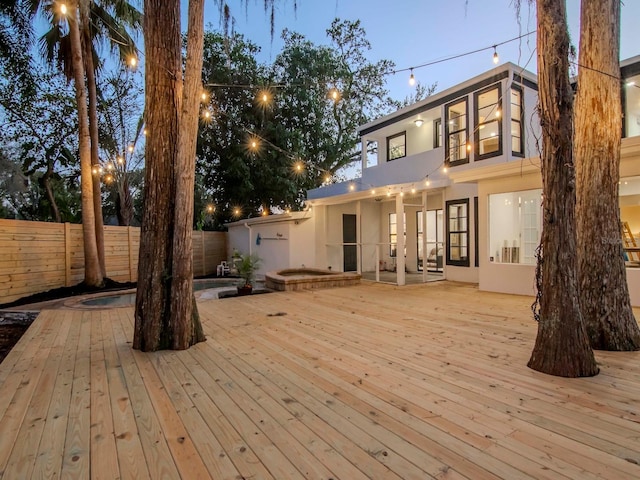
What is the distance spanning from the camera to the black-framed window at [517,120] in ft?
26.9

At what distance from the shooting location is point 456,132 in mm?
9023

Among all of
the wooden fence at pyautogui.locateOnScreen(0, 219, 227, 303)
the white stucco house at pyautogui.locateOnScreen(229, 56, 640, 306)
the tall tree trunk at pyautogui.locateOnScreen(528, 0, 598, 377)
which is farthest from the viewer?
the wooden fence at pyautogui.locateOnScreen(0, 219, 227, 303)

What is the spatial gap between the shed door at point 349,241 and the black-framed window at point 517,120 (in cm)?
498

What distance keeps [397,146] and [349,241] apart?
3.58 metres

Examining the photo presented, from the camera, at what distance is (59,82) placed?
11.7m

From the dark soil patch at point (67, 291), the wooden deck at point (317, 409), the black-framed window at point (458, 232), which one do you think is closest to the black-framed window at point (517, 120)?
the black-framed window at point (458, 232)

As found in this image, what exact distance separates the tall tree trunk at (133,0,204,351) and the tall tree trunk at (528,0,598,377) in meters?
3.55

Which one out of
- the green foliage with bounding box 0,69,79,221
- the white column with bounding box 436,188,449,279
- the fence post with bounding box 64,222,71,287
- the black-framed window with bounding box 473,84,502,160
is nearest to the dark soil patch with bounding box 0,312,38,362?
the fence post with bounding box 64,222,71,287

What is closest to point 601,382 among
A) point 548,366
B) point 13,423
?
point 548,366

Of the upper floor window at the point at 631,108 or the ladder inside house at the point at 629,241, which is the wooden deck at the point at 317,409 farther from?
the upper floor window at the point at 631,108

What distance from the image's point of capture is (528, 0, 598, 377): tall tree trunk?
2.89 metres

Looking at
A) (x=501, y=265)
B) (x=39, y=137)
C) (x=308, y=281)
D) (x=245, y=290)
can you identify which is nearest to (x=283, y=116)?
(x=39, y=137)

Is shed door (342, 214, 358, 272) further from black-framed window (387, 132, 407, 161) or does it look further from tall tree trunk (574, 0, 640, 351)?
tall tree trunk (574, 0, 640, 351)

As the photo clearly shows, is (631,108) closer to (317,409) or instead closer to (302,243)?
(302,243)
